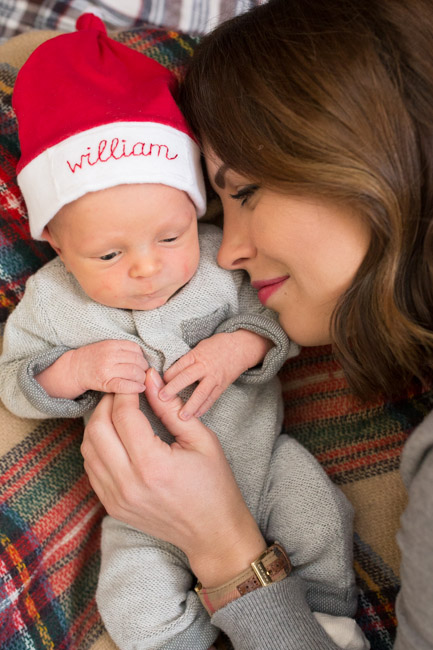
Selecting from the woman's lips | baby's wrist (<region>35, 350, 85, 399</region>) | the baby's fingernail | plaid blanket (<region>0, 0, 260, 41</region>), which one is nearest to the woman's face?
the woman's lips

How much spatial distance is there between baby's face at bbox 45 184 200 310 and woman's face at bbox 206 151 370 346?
88 mm

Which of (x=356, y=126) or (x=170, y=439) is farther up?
(x=356, y=126)

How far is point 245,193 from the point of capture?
119 centimetres

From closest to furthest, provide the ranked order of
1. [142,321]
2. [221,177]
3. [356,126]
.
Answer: [356,126] → [221,177] → [142,321]

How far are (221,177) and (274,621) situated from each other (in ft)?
2.60

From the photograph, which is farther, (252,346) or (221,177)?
(252,346)

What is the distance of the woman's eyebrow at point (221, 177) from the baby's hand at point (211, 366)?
1.02ft

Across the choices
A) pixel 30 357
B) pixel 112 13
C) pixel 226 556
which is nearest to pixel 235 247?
pixel 30 357

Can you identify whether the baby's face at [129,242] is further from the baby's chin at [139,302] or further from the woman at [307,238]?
the woman at [307,238]

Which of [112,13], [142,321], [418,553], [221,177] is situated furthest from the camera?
[112,13]

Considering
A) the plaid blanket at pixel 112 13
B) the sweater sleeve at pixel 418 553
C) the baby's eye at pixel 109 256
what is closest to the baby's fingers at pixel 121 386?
the baby's eye at pixel 109 256

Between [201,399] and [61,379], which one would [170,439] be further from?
[61,379]

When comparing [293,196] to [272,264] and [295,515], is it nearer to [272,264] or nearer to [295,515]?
[272,264]

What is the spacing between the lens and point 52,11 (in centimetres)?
205
